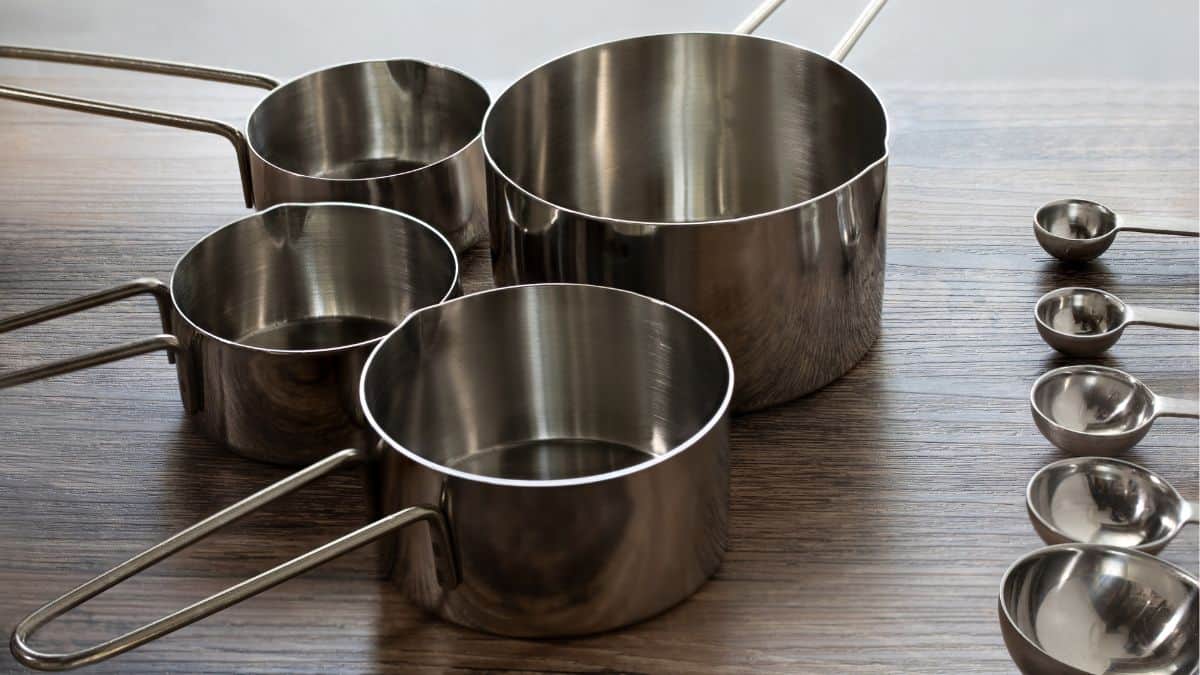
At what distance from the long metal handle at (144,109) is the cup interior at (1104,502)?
0.56 metres

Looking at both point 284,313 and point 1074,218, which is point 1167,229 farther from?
point 284,313

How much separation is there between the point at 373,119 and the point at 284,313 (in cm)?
25

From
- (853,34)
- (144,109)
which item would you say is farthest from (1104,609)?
(144,109)

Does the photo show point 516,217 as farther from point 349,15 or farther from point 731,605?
point 349,15

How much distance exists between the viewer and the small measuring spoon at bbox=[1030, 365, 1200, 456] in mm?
731

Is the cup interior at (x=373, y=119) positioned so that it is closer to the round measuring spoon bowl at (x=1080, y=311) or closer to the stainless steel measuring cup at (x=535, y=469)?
the stainless steel measuring cup at (x=535, y=469)

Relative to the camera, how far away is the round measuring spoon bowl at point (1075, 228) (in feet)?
2.92

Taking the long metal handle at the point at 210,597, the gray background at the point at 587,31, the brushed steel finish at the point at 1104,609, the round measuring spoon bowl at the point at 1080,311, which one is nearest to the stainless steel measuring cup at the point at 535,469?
the long metal handle at the point at 210,597

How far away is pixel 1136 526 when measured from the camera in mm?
689

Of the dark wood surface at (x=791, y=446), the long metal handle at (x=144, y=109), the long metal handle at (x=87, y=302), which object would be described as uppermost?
the long metal handle at (x=144, y=109)

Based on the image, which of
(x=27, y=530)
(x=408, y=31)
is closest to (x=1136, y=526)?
(x=27, y=530)

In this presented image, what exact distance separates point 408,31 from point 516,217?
5.35 ft

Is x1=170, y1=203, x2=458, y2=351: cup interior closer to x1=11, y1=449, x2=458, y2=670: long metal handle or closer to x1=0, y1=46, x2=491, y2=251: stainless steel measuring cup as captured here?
x1=0, y1=46, x2=491, y2=251: stainless steel measuring cup

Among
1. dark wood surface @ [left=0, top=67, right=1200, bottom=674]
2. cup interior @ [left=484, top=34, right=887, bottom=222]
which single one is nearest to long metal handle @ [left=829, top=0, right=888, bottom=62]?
cup interior @ [left=484, top=34, right=887, bottom=222]
